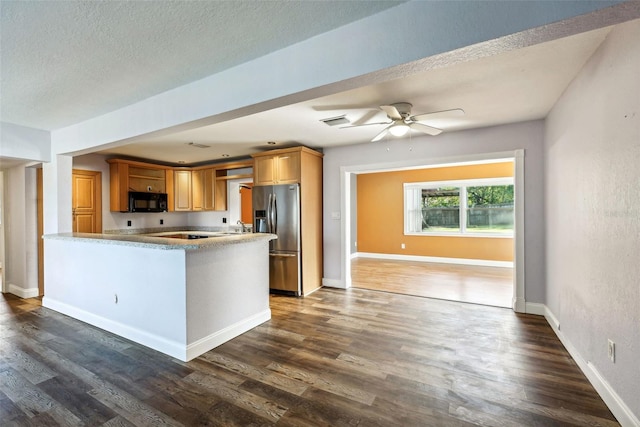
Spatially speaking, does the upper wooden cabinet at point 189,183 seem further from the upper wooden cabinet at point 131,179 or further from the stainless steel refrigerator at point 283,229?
the stainless steel refrigerator at point 283,229

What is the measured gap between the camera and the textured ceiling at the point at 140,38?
1568mm

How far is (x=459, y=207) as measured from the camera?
709 centimetres

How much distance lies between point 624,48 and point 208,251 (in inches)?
127

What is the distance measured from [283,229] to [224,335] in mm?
1948

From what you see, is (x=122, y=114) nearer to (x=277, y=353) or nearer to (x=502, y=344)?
(x=277, y=353)

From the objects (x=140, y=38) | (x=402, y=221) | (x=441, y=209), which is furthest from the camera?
(x=402, y=221)

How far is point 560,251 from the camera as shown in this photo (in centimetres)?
287

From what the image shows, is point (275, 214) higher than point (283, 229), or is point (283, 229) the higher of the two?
point (275, 214)

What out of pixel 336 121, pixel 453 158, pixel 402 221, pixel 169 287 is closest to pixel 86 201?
pixel 169 287

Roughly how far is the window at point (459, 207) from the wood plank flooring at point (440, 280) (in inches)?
35.4

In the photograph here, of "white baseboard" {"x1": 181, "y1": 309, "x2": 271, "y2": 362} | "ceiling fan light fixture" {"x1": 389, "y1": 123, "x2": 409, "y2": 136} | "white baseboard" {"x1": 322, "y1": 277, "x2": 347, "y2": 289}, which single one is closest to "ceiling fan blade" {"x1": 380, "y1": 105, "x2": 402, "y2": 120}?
"ceiling fan light fixture" {"x1": 389, "y1": 123, "x2": 409, "y2": 136}

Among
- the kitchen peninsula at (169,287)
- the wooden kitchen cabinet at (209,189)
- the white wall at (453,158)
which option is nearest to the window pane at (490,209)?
the white wall at (453,158)

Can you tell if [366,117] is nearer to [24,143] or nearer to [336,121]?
[336,121]

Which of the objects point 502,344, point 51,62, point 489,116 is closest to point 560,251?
point 502,344
